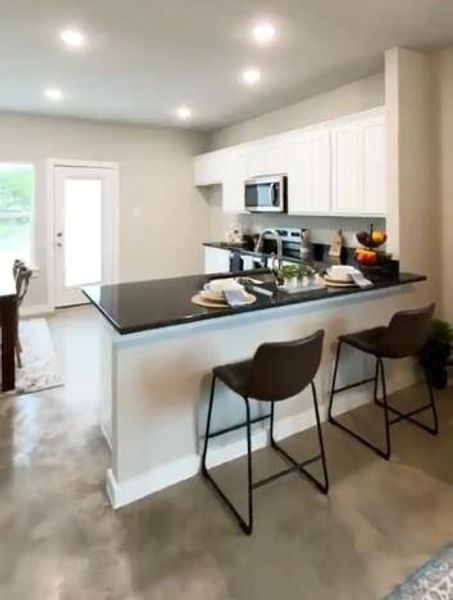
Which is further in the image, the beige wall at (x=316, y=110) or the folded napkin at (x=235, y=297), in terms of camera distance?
the beige wall at (x=316, y=110)

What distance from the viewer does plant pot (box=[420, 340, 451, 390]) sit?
341 cm

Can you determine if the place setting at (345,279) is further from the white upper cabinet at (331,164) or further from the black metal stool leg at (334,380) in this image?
the white upper cabinet at (331,164)

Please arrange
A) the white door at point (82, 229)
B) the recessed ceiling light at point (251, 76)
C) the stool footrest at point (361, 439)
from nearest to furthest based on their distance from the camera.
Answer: the stool footrest at point (361, 439)
the recessed ceiling light at point (251, 76)
the white door at point (82, 229)

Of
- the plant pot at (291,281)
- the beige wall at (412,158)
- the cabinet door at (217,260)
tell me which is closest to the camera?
the plant pot at (291,281)

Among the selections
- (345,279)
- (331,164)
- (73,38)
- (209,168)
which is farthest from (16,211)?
(345,279)

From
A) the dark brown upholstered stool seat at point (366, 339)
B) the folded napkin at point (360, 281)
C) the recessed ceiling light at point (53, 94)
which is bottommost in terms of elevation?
the dark brown upholstered stool seat at point (366, 339)

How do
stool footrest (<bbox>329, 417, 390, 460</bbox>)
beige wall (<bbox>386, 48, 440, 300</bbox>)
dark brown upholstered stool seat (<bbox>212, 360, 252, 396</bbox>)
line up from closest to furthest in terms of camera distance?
dark brown upholstered stool seat (<bbox>212, 360, 252, 396</bbox>) < stool footrest (<bbox>329, 417, 390, 460</bbox>) < beige wall (<bbox>386, 48, 440, 300</bbox>)

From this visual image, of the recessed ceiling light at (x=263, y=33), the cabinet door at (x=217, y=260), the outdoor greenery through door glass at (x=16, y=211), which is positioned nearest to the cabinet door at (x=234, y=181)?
the cabinet door at (x=217, y=260)

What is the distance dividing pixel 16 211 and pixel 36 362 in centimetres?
275

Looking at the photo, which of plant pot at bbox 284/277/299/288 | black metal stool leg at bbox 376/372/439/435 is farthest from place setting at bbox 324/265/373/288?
black metal stool leg at bbox 376/372/439/435

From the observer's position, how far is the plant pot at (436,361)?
134 inches

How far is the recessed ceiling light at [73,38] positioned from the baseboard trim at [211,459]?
291 cm

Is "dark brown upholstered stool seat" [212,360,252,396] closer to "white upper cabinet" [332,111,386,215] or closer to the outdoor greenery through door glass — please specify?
"white upper cabinet" [332,111,386,215]

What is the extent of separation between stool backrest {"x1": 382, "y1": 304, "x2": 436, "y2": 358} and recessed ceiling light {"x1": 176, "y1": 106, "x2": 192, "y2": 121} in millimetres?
3935
